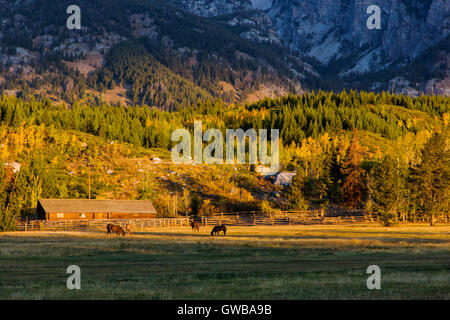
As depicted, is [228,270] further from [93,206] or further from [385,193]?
[93,206]

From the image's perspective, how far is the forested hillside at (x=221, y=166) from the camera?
3273 inches

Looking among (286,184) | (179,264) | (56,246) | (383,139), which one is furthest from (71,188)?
(383,139)

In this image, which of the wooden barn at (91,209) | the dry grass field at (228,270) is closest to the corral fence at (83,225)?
the wooden barn at (91,209)

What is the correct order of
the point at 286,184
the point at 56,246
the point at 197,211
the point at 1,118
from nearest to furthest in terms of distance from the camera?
the point at 56,246, the point at 197,211, the point at 286,184, the point at 1,118

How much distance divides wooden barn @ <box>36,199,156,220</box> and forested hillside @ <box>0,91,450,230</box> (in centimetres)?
447

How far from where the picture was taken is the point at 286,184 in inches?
5153

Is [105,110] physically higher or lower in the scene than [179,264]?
higher

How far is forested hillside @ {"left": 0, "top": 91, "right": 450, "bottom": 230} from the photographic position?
83.1 metres

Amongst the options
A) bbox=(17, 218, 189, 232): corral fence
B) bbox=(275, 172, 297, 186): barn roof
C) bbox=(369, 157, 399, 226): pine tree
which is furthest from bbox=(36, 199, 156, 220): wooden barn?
bbox=(275, 172, 297, 186): barn roof

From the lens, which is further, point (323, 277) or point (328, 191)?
point (328, 191)

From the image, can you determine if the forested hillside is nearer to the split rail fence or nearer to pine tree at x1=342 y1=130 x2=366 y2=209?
pine tree at x1=342 y1=130 x2=366 y2=209

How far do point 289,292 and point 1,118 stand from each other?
148209 millimetres
